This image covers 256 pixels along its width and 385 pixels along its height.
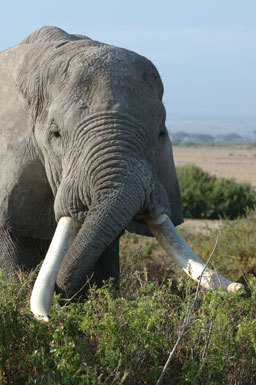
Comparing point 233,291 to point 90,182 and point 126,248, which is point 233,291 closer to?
point 90,182

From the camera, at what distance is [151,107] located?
15.9ft

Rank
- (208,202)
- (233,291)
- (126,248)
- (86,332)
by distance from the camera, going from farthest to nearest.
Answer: (208,202) < (126,248) < (233,291) < (86,332)

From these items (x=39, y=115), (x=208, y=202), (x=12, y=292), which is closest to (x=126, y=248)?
(x=39, y=115)

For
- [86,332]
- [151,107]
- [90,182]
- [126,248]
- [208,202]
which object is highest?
[151,107]

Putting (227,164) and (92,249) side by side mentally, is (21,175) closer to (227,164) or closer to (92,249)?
(92,249)

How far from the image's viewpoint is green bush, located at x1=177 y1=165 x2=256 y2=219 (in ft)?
45.6

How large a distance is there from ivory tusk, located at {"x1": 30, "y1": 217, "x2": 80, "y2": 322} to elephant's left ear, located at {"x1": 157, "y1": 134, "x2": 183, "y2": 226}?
1.10 m

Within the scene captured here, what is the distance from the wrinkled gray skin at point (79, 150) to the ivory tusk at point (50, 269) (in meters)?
0.06

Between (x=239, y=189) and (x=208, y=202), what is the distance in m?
0.91

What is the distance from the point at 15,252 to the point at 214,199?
30.5ft

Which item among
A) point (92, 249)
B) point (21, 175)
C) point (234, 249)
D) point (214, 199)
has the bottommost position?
point (214, 199)

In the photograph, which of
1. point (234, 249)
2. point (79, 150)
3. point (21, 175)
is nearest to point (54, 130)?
point (79, 150)

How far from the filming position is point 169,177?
5668 millimetres

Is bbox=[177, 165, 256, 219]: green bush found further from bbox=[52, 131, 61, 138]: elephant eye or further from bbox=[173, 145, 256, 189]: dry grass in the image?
bbox=[52, 131, 61, 138]: elephant eye
